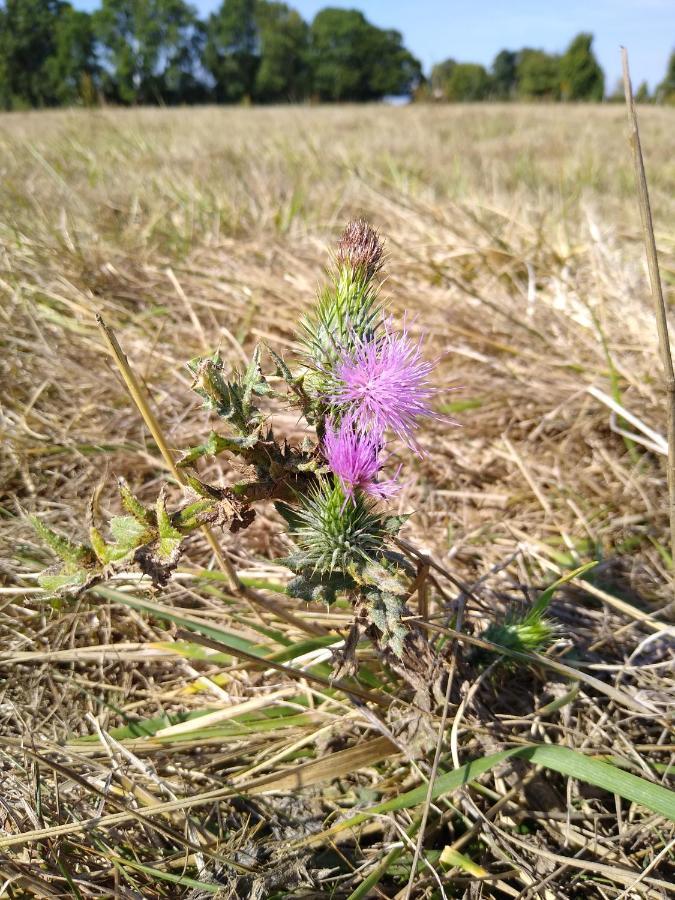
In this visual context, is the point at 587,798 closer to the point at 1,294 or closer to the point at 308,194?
the point at 1,294

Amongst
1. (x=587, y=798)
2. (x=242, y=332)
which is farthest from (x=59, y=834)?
(x=242, y=332)

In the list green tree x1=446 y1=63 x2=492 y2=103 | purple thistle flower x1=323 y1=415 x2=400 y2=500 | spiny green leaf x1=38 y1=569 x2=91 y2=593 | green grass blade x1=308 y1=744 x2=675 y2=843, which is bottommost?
green grass blade x1=308 y1=744 x2=675 y2=843

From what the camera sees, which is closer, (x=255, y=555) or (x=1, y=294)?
(x=255, y=555)

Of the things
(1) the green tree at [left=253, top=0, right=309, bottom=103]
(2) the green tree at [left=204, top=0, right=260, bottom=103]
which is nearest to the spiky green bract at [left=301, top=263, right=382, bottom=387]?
(1) the green tree at [left=253, top=0, right=309, bottom=103]

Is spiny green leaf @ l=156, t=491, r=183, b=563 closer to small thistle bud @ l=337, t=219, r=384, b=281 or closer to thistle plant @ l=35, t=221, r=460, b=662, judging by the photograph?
thistle plant @ l=35, t=221, r=460, b=662

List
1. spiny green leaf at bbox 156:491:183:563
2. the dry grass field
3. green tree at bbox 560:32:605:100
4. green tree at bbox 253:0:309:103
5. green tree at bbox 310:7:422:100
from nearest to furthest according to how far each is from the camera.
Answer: spiny green leaf at bbox 156:491:183:563, the dry grass field, green tree at bbox 560:32:605:100, green tree at bbox 253:0:309:103, green tree at bbox 310:7:422:100

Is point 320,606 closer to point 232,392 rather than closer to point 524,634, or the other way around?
point 524,634

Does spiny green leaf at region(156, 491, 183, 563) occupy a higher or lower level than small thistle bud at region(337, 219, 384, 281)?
lower
